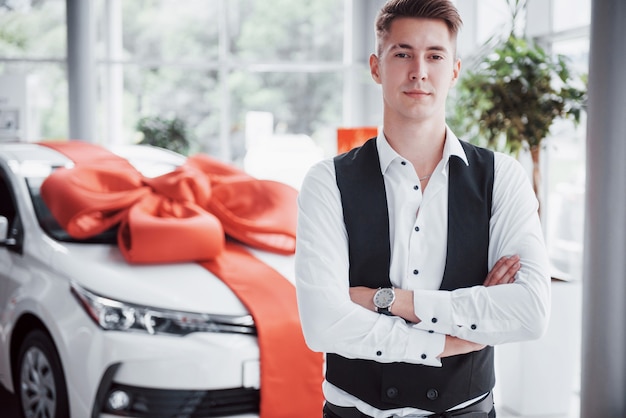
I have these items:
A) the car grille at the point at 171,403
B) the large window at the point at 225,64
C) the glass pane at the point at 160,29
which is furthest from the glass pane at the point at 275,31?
the car grille at the point at 171,403

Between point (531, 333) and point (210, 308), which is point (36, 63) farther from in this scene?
point (531, 333)

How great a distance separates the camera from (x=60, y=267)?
10.2 ft

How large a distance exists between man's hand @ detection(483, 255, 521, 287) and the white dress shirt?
0.02 m

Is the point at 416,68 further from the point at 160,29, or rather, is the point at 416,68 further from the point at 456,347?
the point at 160,29

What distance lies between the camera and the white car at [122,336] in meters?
2.79

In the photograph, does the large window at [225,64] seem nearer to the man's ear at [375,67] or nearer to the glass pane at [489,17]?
the glass pane at [489,17]

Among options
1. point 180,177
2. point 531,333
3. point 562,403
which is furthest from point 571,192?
point 531,333

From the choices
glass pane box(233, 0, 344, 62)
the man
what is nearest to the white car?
the man

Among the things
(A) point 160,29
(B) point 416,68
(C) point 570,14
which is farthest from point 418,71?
(A) point 160,29

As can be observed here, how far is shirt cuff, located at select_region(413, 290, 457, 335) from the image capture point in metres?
1.60

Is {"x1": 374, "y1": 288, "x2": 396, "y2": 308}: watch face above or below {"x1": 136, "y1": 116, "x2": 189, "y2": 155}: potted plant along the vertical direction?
below

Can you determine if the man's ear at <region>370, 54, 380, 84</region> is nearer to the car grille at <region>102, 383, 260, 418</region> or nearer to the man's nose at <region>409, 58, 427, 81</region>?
the man's nose at <region>409, 58, 427, 81</region>

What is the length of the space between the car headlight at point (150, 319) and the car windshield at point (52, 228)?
512 mm

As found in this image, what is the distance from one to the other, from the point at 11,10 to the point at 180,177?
7.72 m
